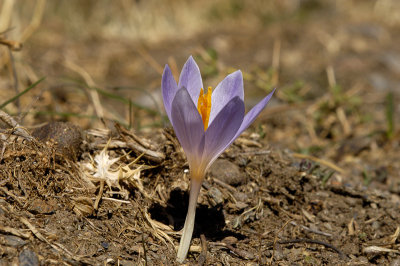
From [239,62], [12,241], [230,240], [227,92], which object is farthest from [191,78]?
[239,62]

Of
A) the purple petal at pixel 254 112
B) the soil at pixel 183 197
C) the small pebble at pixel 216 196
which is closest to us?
the purple petal at pixel 254 112

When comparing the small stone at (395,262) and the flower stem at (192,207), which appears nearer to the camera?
the flower stem at (192,207)

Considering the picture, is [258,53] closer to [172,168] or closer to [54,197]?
[172,168]

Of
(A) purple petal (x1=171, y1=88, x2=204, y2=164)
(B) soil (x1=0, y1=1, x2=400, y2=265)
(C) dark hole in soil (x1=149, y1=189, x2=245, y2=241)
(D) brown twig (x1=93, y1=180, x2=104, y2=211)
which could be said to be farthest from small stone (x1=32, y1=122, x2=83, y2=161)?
(A) purple petal (x1=171, y1=88, x2=204, y2=164)

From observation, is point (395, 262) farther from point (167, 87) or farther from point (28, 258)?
point (28, 258)

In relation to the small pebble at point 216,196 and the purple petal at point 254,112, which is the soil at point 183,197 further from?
the purple petal at point 254,112

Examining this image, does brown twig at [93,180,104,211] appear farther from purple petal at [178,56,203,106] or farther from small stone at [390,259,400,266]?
small stone at [390,259,400,266]

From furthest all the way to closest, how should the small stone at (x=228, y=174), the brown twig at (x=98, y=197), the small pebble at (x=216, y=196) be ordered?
the small stone at (x=228, y=174) → the small pebble at (x=216, y=196) → the brown twig at (x=98, y=197)

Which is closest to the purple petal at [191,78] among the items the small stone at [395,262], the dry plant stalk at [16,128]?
the dry plant stalk at [16,128]

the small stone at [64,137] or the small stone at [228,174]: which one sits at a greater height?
the small stone at [64,137]
